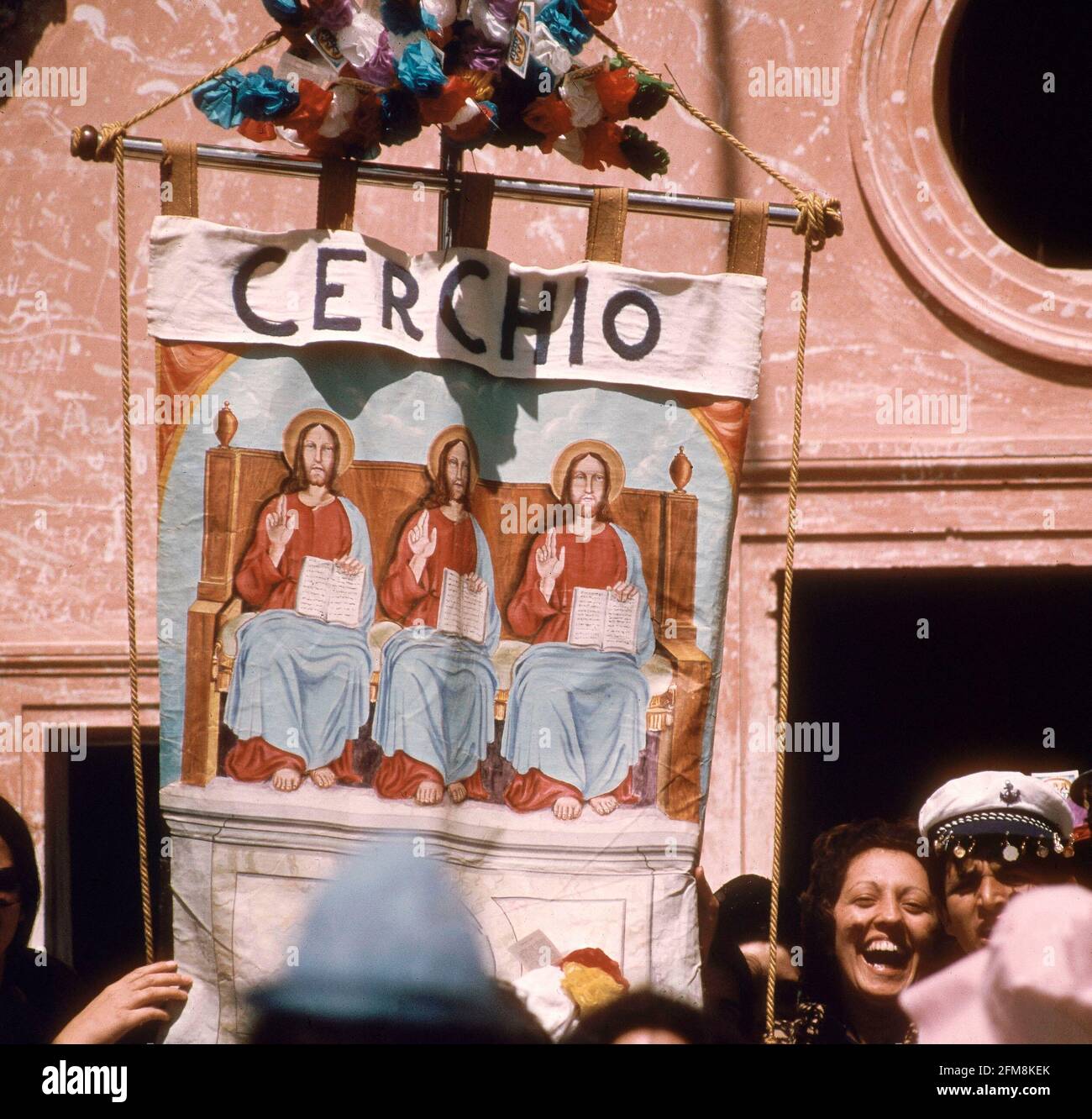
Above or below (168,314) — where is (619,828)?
below

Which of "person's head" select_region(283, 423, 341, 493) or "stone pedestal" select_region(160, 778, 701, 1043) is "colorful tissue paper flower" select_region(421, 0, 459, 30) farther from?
"stone pedestal" select_region(160, 778, 701, 1043)

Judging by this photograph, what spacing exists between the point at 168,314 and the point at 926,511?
9.42 ft

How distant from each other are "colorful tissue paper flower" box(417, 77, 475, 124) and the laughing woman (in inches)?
84.7

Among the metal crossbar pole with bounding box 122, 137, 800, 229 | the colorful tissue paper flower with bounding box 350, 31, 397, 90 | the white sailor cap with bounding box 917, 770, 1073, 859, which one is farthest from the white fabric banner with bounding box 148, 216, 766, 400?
the white sailor cap with bounding box 917, 770, 1073, 859

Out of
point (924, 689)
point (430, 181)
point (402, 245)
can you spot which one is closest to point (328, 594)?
point (430, 181)

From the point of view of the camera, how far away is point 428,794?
387 centimetres

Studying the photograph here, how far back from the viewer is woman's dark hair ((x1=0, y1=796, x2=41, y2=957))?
4.39 m

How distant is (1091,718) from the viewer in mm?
6852

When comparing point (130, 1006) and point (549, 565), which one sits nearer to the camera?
point (130, 1006)

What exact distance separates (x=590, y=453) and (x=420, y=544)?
1.55ft

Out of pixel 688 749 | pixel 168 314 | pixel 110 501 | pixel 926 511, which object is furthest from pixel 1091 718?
pixel 168 314

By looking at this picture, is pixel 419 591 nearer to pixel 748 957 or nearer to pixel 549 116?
A: pixel 549 116

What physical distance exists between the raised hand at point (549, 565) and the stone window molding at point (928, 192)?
2.35m
